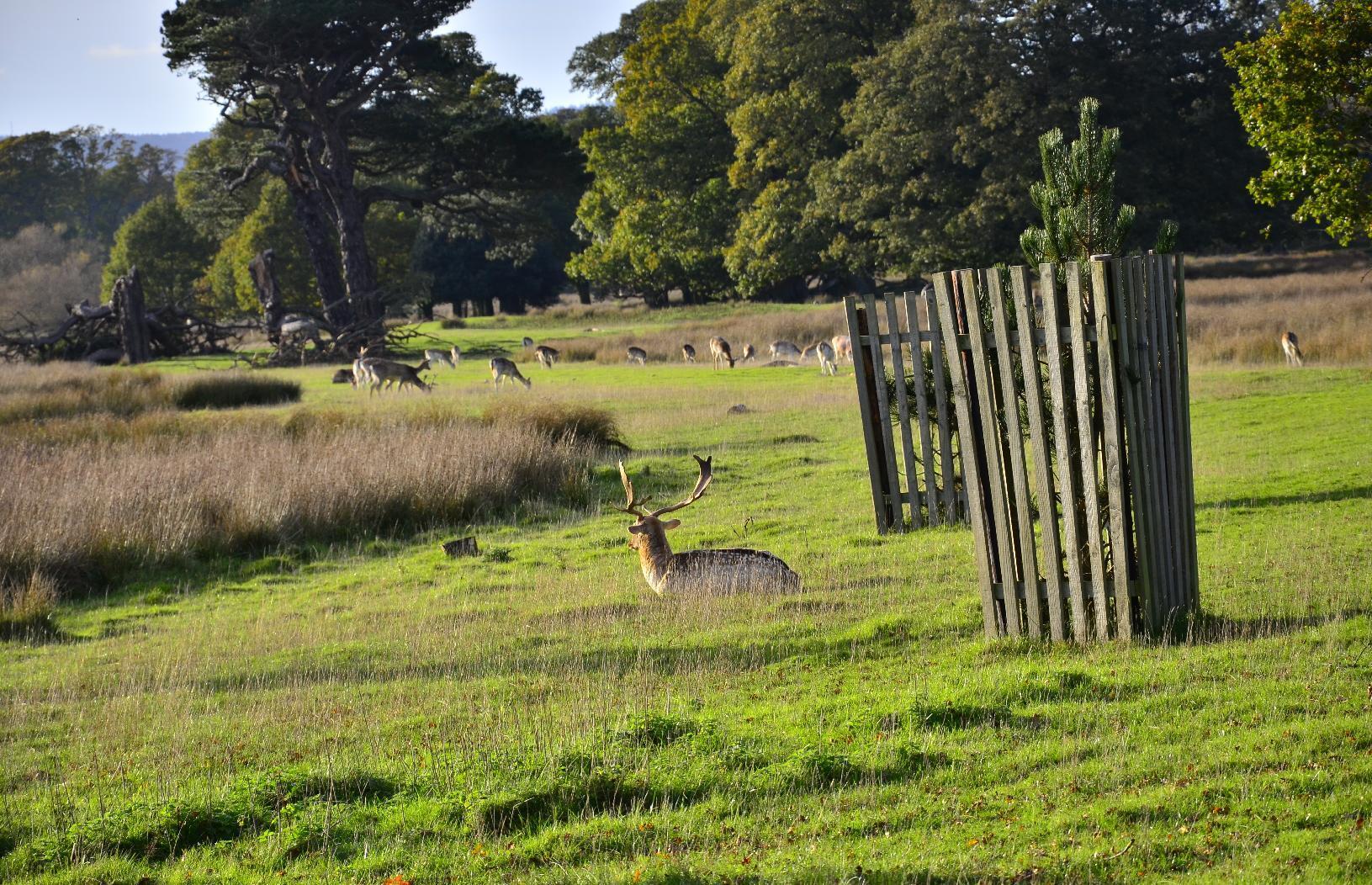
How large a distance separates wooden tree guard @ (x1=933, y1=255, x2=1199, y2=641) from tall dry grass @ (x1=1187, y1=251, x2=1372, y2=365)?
1881 centimetres

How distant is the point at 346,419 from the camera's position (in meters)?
18.6

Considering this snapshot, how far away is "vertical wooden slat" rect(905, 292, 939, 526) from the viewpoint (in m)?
10.9

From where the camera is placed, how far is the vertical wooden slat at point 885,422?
11062mm

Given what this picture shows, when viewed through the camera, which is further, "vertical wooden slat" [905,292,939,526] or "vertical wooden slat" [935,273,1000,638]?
"vertical wooden slat" [905,292,939,526]

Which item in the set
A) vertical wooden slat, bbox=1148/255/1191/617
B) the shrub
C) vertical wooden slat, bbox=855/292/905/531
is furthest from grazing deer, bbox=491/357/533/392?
vertical wooden slat, bbox=1148/255/1191/617

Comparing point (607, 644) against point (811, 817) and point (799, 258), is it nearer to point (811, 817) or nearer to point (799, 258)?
point (811, 817)

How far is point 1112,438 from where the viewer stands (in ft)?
22.2

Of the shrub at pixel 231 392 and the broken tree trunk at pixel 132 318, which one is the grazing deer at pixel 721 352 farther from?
the broken tree trunk at pixel 132 318

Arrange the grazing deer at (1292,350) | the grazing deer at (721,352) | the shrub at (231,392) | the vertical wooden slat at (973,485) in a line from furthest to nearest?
the grazing deer at (721,352), the shrub at (231,392), the grazing deer at (1292,350), the vertical wooden slat at (973,485)

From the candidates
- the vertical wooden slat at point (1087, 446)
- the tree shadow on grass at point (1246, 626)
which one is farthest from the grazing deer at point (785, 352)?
the vertical wooden slat at point (1087, 446)

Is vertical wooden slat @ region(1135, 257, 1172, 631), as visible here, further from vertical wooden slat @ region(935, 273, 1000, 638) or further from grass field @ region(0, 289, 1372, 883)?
vertical wooden slat @ region(935, 273, 1000, 638)

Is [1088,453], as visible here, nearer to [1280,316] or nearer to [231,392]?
[231,392]

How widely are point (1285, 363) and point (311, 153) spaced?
3177 centimetres

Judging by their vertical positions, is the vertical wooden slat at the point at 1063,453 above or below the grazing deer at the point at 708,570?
above
